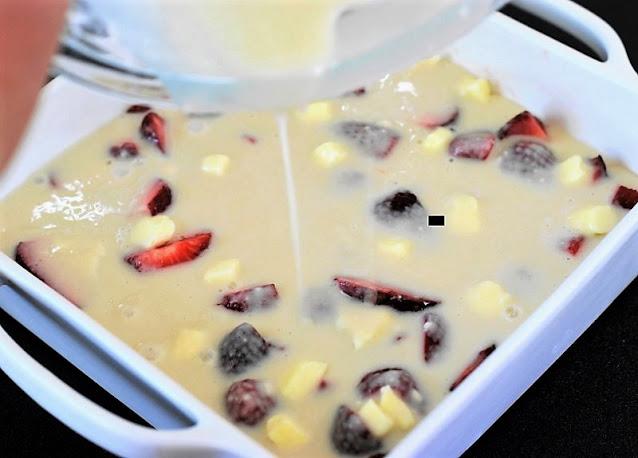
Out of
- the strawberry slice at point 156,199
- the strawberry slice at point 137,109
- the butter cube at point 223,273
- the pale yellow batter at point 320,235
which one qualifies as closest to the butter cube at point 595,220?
the pale yellow batter at point 320,235

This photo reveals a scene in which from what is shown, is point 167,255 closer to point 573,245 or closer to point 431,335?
point 431,335

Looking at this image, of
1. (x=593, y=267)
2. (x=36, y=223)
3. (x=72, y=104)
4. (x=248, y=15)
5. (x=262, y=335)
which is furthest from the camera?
(x=72, y=104)

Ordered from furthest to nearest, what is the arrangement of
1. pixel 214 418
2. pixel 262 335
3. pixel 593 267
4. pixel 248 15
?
pixel 262 335, pixel 593 267, pixel 214 418, pixel 248 15

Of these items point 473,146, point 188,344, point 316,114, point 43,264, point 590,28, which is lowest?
point 43,264

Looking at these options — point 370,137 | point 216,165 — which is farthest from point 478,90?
point 216,165

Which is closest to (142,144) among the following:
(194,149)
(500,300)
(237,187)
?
(194,149)

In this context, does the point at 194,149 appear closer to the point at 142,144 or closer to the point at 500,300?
the point at 142,144

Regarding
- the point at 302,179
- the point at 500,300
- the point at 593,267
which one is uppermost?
the point at 593,267
